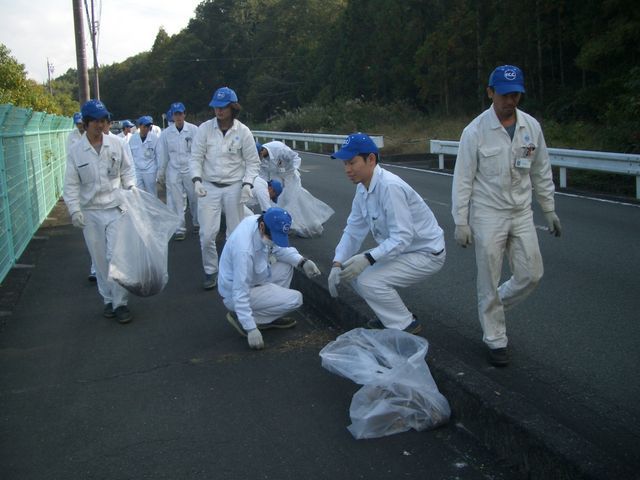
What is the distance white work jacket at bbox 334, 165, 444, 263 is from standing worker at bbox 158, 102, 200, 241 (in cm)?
539

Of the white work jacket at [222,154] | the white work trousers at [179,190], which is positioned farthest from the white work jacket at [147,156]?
the white work jacket at [222,154]

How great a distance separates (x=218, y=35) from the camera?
8544 centimetres

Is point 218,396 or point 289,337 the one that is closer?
point 218,396

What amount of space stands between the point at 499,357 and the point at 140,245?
10.9 ft

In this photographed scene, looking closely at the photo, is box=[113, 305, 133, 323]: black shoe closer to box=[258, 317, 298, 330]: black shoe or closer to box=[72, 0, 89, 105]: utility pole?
box=[258, 317, 298, 330]: black shoe

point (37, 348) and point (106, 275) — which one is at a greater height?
point (106, 275)

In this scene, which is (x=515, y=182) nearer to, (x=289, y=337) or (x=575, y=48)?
(x=289, y=337)

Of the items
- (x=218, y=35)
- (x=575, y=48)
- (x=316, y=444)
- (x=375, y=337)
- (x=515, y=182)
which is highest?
(x=218, y=35)

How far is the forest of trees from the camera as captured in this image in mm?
24000

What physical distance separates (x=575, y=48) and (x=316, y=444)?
3079 centimetres

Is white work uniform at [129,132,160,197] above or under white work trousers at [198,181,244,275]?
above

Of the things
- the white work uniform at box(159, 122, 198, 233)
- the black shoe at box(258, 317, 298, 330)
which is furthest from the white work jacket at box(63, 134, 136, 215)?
the white work uniform at box(159, 122, 198, 233)

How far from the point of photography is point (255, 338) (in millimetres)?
5273

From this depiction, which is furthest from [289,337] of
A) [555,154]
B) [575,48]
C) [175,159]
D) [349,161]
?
[575,48]
